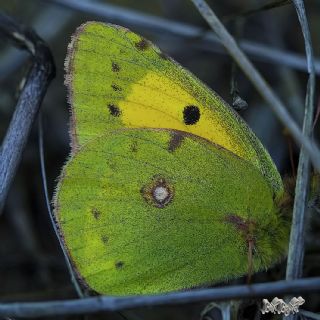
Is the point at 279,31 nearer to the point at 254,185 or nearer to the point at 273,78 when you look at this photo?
the point at 273,78

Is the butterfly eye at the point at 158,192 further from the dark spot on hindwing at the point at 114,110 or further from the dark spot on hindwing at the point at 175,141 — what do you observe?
the dark spot on hindwing at the point at 114,110

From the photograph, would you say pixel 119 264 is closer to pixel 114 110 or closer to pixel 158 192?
pixel 158 192

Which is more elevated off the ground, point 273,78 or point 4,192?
point 273,78

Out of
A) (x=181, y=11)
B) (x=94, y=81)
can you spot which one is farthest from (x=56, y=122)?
(x=94, y=81)

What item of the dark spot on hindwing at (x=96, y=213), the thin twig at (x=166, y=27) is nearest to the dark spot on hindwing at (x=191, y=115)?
the dark spot on hindwing at (x=96, y=213)

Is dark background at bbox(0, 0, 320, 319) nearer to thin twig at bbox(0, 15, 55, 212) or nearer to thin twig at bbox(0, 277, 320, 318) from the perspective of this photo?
thin twig at bbox(0, 15, 55, 212)

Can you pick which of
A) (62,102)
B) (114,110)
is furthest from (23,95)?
(62,102)
